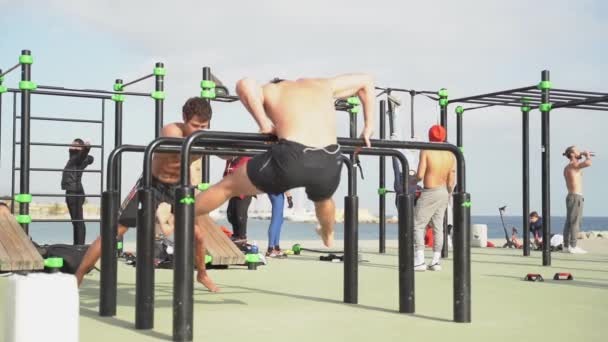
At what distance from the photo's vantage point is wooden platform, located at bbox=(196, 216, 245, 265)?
802 centimetres

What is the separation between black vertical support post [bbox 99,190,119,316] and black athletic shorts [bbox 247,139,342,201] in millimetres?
1017

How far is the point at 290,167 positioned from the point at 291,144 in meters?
A: 0.12

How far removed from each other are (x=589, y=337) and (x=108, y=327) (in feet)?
8.35

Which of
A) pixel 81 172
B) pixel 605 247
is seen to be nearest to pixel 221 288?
pixel 81 172

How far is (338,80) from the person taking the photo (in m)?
4.55

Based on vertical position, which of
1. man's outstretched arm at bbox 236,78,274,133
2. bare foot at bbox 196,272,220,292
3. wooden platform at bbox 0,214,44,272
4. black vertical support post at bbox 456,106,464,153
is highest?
black vertical support post at bbox 456,106,464,153

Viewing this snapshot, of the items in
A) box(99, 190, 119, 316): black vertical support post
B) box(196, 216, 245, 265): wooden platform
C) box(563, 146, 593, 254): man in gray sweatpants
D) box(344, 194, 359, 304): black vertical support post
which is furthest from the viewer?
→ box(563, 146, 593, 254): man in gray sweatpants

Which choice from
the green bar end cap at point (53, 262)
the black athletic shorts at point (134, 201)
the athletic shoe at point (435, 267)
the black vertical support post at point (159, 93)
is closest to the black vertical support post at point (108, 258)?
the black athletic shorts at point (134, 201)

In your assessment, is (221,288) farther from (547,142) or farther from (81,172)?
(547,142)

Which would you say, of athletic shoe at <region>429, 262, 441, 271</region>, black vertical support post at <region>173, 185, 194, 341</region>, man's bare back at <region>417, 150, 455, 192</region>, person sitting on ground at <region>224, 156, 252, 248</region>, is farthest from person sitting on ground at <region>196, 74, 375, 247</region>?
person sitting on ground at <region>224, 156, 252, 248</region>

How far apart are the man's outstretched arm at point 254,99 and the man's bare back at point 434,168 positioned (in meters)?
4.32

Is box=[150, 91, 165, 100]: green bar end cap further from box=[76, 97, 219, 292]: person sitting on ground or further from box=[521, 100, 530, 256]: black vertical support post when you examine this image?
box=[521, 100, 530, 256]: black vertical support post

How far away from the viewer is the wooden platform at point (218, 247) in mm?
8016

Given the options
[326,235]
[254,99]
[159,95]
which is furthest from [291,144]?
[159,95]
